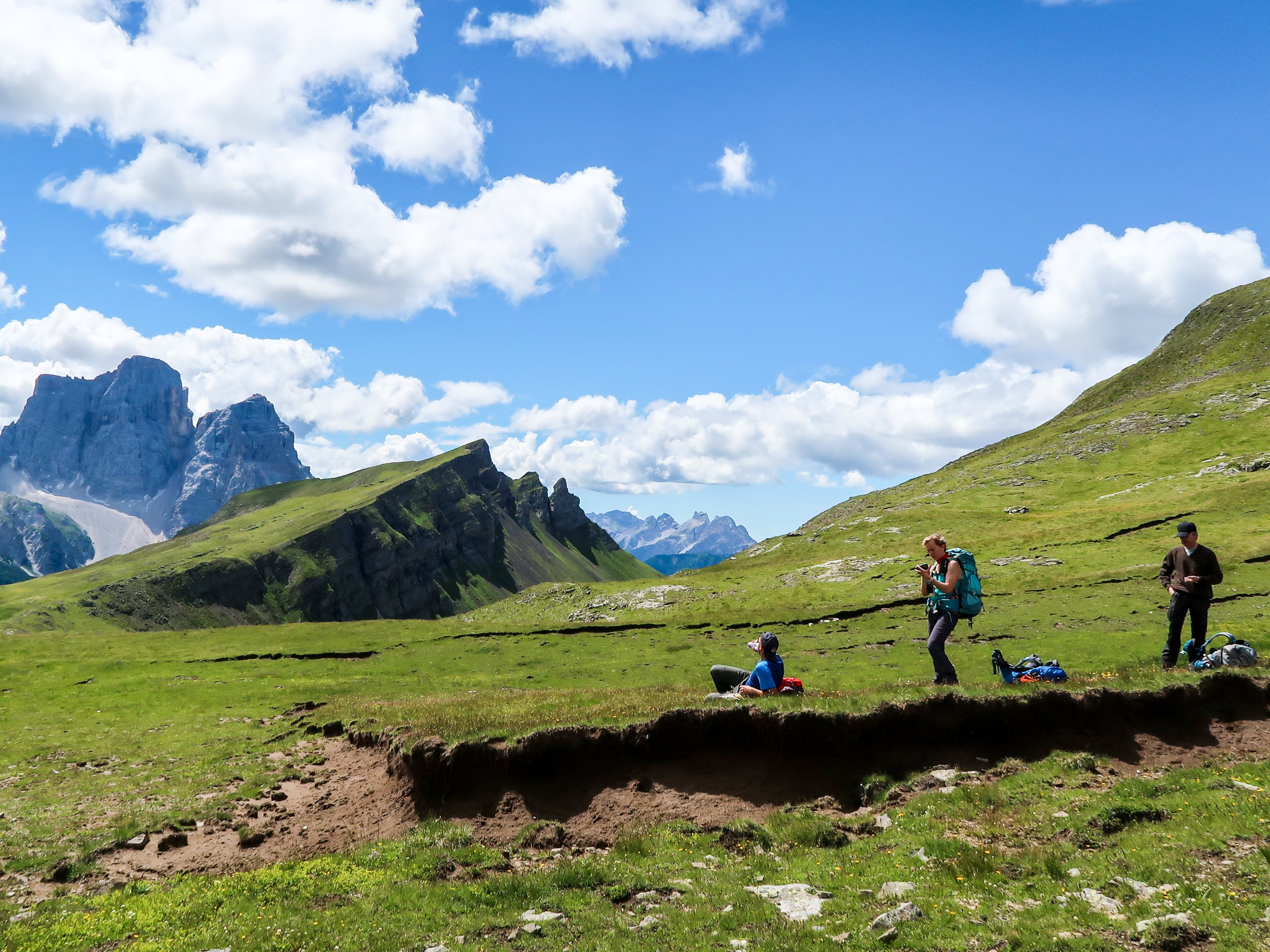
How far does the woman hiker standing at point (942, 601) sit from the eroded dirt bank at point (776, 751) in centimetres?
162

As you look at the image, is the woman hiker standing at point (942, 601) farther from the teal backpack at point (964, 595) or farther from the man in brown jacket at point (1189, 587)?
the man in brown jacket at point (1189, 587)

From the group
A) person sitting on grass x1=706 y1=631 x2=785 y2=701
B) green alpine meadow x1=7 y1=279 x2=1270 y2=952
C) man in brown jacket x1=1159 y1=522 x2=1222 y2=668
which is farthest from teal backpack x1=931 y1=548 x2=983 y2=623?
man in brown jacket x1=1159 y1=522 x2=1222 y2=668

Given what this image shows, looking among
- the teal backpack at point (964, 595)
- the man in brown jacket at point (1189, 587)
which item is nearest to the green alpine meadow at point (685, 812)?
the man in brown jacket at point (1189, 587)

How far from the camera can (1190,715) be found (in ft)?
58.0

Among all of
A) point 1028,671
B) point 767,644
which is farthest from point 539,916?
point 1028,671

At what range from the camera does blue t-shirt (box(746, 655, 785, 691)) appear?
21984 mm

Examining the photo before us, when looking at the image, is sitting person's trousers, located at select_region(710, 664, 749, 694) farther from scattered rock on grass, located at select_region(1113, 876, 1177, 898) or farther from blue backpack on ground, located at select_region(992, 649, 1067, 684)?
scattered rock on grass, located at select_region(1113, 876, 1177, 898)

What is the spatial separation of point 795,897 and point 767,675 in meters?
9.48

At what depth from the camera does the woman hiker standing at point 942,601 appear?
65.3 feet

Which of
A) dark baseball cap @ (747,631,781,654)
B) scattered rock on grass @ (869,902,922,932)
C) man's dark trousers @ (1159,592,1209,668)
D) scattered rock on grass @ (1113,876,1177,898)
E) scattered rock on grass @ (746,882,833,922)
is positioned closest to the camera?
scattered rock on grass @ (1113,876,1177,898)

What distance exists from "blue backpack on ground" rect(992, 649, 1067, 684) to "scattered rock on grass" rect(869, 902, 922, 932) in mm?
11496

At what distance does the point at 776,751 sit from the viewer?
19.5 meters

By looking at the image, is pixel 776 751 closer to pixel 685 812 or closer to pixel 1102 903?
pixel 685 812

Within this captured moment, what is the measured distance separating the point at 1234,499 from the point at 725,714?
71.5 metres
